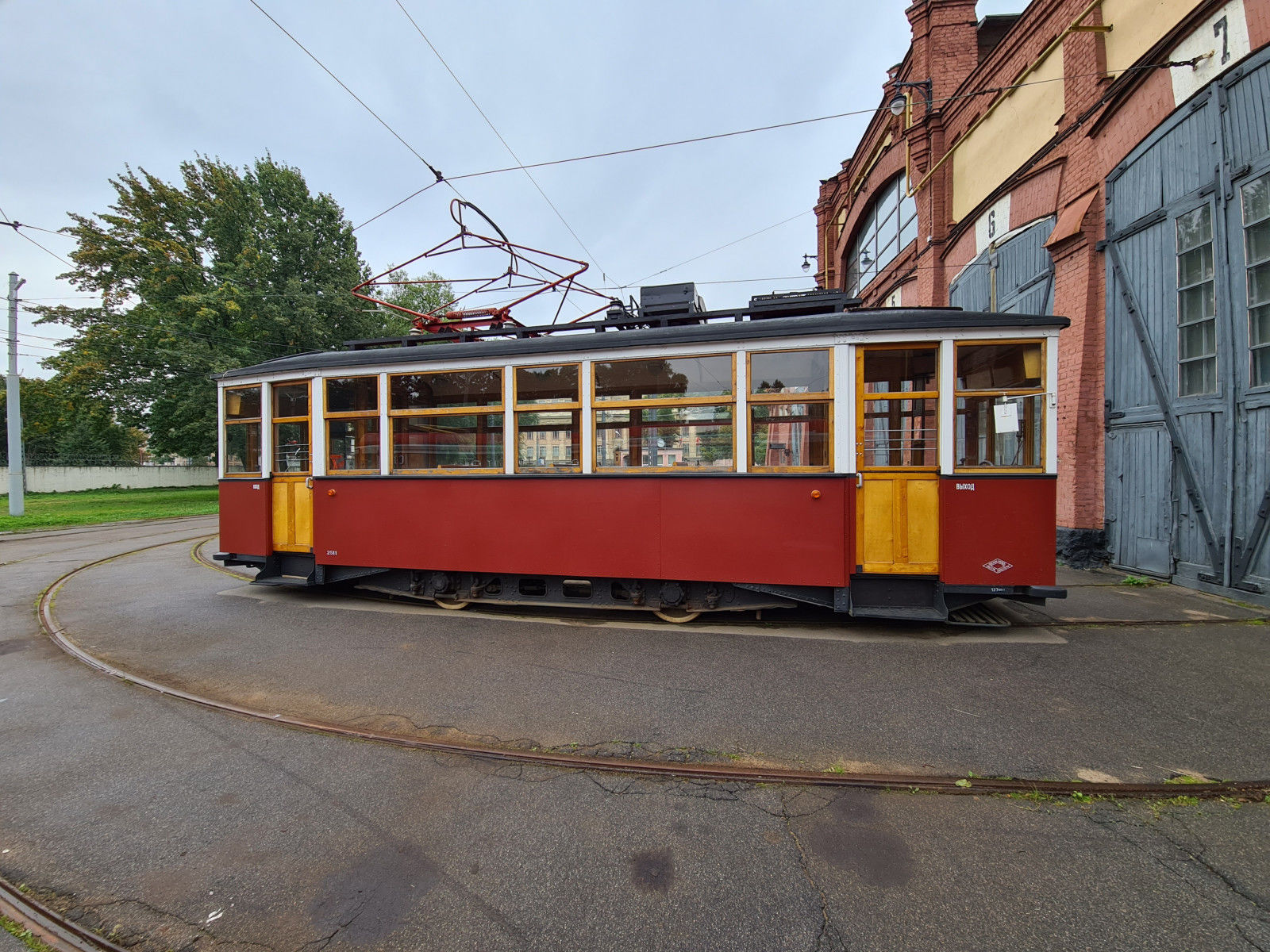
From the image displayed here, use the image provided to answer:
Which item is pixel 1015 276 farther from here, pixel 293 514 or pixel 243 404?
pixel 243 404

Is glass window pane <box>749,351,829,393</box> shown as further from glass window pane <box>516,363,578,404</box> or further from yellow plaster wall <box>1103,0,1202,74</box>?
yellow plaster wall <box>1103,0,1202,74</box>

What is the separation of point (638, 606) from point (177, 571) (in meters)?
8.25

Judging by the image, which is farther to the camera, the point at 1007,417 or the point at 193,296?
the point at 193,296

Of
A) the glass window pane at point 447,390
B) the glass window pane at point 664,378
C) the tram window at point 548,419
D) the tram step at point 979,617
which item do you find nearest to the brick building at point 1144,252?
the tram step at point 979,617

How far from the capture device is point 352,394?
6324 millimetres

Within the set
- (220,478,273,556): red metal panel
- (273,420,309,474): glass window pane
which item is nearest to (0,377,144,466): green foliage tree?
(220,478,273,556): red metal panel

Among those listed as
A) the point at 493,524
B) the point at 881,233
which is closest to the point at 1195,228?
the point at 493,524

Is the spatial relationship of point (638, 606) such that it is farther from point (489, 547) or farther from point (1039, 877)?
point (1039, 877)

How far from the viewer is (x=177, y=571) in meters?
8.83

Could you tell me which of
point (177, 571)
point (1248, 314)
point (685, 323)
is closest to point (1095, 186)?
point (1248, 314)

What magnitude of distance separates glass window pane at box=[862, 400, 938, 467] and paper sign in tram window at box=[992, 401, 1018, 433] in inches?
21.0

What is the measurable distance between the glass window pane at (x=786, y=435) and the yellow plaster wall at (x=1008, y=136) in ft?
27.2

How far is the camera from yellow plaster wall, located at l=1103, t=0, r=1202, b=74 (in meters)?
6.70

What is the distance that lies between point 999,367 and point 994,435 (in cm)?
65
